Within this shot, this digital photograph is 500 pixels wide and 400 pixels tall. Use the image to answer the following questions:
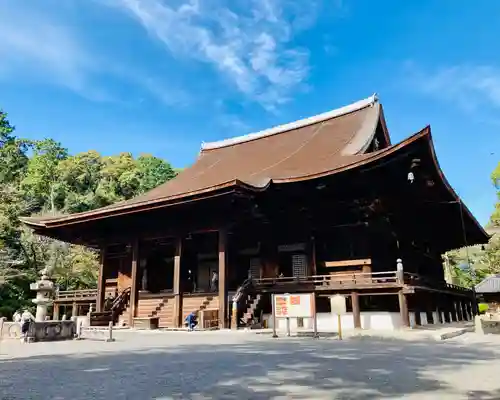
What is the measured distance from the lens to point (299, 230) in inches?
698

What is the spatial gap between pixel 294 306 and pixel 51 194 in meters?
38.5

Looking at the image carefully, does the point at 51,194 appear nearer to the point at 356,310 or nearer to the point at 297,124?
the point at 297,124

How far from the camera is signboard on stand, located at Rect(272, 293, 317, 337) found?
12398mm

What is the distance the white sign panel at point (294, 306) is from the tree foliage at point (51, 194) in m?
16.6

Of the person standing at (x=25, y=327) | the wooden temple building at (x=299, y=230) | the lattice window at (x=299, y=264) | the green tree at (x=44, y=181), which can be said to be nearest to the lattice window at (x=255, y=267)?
the wooden temple building at (x=299, y=230)

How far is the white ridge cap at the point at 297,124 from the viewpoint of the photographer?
23078mm

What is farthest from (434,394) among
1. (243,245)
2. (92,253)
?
(92,253)

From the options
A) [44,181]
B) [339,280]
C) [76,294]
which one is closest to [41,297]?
[76,294]

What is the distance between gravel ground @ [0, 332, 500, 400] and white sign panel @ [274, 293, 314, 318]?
286cm

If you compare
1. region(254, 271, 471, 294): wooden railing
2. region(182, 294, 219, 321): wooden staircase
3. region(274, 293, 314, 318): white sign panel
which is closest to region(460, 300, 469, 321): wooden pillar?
region(254, 271, 471, 294): wooden railing

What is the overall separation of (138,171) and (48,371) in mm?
48681

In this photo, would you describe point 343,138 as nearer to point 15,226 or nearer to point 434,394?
point 434,394

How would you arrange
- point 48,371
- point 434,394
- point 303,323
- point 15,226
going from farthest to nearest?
point 15,226, point 303,323, point 48,371, point 434,394

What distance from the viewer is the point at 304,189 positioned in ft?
53.1
